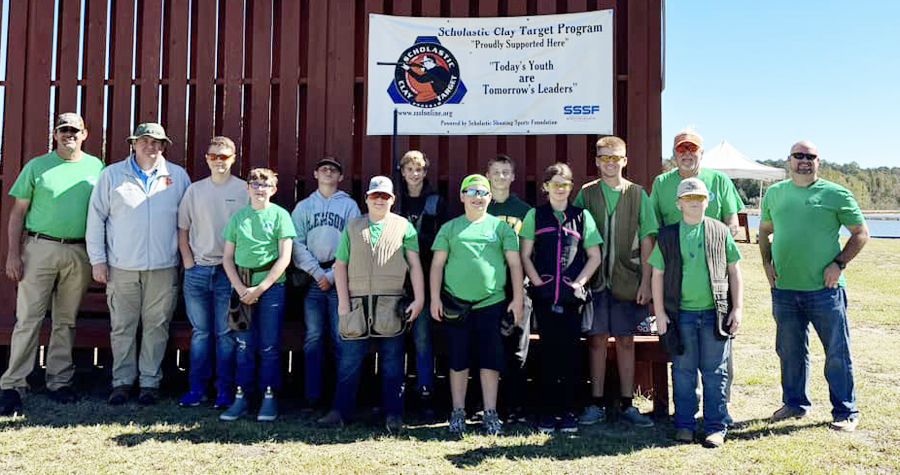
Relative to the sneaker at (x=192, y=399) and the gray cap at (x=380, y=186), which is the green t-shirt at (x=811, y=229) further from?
the sneaker at (x=192, y=399)

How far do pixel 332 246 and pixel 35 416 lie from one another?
2.39m

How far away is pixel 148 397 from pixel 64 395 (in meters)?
0.71

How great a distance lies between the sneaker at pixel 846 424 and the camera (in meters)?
4.09

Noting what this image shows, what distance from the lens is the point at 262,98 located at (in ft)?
17.6

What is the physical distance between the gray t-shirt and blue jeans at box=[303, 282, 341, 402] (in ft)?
2.50

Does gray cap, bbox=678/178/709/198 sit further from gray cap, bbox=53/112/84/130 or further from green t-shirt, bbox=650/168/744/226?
gray cap, bbox=53/112/84/130

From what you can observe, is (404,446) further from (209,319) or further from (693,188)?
(693,188)

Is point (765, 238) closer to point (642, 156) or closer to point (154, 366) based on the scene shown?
point (642, 156)

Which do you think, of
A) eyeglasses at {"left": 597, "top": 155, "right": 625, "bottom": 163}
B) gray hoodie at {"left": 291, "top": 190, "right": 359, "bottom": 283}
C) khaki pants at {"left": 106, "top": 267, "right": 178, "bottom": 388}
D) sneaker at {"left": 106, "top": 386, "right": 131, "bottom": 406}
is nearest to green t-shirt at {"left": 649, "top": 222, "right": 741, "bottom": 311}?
eyeglasses at {"left": 597, "top": 155, "right": 625, "bottom": 163}

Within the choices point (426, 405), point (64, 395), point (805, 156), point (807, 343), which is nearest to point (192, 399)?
point (64, 395)

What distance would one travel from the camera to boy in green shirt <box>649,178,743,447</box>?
12.5 feet

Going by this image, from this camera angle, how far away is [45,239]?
15.3 feet

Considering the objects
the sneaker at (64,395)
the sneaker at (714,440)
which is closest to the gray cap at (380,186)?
the sneaker at (714,440)

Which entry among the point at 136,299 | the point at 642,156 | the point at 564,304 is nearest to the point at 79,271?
the point at 136,299
